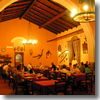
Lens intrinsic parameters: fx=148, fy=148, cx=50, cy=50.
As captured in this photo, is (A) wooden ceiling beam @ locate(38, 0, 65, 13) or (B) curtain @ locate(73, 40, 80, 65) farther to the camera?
(B) curtain @ locate(73, 40, 80, 65)

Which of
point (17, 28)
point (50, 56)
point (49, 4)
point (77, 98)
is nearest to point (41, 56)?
point (50, 56)

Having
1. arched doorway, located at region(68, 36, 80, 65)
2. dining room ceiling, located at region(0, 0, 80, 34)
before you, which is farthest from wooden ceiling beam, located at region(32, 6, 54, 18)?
arched doorway, located at region(68, 36, 80, 65)

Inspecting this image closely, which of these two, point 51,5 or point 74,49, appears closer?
point 51,5

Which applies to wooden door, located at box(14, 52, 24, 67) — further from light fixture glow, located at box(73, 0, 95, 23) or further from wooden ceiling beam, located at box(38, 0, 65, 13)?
light fixture glow, located at box(73, 0, 95, 23)

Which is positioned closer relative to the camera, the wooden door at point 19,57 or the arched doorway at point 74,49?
the arched doorway at point 74,49

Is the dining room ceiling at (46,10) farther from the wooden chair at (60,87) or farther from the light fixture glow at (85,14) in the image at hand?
the wooden chair at (60,87)

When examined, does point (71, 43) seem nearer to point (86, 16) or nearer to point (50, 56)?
point (50, 56)

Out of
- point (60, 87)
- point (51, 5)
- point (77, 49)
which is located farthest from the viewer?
point (77, 49)

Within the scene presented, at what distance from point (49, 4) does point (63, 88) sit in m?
7.09

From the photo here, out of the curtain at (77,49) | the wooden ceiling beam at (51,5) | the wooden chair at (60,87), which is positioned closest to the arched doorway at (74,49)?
the curtain at (77,49)

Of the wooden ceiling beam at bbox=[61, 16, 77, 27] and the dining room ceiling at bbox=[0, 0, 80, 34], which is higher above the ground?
the dining room ceiling at bbox=[0, 0, 80, 34]

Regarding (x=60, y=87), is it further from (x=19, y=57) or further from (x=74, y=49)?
(x=19, y=57)

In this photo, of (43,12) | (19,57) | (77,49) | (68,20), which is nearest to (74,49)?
(77,49)

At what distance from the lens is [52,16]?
1232 cm
